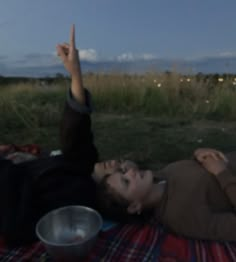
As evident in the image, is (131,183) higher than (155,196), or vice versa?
(131,183)

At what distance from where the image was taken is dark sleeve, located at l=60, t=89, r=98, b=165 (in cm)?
236

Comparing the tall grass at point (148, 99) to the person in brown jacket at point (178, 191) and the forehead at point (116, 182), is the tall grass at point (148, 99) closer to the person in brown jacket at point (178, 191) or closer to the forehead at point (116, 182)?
the person in brown jacket at point (178, 191)

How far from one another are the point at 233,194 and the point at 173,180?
0.32 metres

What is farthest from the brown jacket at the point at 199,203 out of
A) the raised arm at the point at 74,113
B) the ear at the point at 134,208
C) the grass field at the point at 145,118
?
the grass field at the point at 145,118

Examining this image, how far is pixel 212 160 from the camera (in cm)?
240

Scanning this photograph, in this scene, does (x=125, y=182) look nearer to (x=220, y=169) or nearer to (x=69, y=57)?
(x=220, y=169)

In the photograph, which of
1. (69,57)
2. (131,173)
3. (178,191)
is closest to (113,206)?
(131,173)

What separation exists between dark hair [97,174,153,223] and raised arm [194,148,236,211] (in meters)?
0.41

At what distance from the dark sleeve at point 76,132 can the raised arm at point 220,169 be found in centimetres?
64

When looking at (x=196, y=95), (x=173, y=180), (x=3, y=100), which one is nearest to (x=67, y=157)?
(x=173, y=180)

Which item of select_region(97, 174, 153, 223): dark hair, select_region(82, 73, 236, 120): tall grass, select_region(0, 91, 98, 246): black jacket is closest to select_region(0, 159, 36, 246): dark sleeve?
select_region(0, 91, 98, 246): black jacket

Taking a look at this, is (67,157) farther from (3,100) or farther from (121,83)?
(121,83)

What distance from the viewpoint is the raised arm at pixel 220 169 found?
224cm

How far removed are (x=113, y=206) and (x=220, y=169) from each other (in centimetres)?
61
